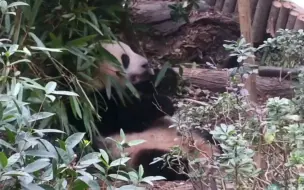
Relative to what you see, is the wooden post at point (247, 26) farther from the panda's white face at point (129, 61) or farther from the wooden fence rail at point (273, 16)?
the wooden fence rail at point (273, 16)

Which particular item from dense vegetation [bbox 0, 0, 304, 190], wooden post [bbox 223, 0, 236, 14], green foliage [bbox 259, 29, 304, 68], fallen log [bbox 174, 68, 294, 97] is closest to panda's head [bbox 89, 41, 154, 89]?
dense vegetation [bbox 0, 0, 304, 190]

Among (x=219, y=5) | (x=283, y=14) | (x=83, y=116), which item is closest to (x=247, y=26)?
(x=83, y=116)

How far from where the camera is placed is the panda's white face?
3102 millimetres

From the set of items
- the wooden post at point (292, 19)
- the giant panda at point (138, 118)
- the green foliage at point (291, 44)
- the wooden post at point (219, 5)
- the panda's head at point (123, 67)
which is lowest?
the giant panda at point (138, 118)

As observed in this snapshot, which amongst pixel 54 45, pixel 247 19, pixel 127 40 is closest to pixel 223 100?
pixel 247 19

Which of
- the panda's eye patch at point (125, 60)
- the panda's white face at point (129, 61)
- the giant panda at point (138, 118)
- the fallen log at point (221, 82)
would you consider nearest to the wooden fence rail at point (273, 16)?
the fallen log at point (221, 82)

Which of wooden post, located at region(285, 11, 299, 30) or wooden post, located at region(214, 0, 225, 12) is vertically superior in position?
wooden post, located at region(285, 11, 299, 30)

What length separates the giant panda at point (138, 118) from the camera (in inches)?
115

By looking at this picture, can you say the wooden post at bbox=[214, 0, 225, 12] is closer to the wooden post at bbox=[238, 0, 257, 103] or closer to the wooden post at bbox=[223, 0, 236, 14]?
the wooden post at bbox=[223, 0, 236, 14]

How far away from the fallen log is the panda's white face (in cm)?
54

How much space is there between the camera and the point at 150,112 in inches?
130

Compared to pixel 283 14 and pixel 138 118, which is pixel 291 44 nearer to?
pixel 138 118

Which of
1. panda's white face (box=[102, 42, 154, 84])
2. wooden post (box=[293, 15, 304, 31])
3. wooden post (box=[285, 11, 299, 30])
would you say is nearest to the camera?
panda's white face (box=[102, 42, 154, 84])

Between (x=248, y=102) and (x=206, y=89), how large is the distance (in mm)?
1777
